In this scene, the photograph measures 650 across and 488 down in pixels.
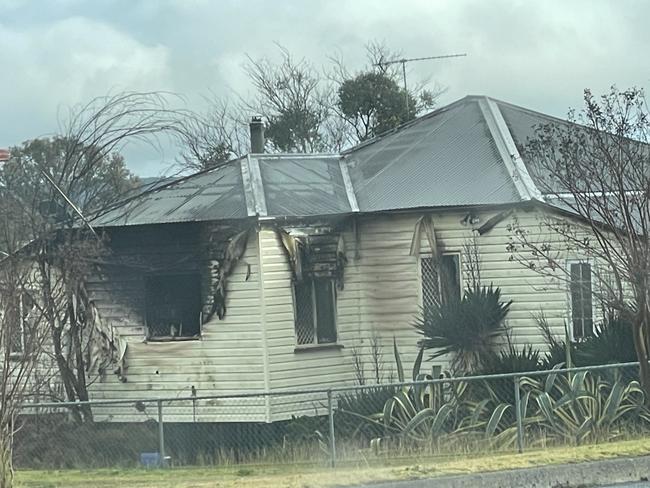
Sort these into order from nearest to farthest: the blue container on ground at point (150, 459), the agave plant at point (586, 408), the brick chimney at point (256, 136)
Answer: the agave plant at point (586, 408)
the blue container on ground at point (150, 459)
the brick chimney at point (256, 136)

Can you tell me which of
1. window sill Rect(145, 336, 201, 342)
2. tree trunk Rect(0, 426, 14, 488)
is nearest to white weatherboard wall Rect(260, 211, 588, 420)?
window sill Rect(145, 336, 201, 342)

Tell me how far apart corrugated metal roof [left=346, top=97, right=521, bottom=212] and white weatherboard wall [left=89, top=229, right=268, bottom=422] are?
2.71m

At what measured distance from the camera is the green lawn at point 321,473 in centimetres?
1052

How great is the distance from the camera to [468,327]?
668 inches

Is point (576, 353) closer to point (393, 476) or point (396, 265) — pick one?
point (396, 265)

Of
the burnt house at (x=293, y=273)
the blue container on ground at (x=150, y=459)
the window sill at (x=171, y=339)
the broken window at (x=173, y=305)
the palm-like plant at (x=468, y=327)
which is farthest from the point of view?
the broken window at (x=173, y=305)

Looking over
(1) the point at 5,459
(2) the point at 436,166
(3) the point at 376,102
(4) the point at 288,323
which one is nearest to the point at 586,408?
(4) the point at 288,323

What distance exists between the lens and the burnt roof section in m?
17.7

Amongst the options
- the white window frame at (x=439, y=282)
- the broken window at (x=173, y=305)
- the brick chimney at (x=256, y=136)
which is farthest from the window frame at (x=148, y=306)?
the brick chimney at (x=256, y=136)

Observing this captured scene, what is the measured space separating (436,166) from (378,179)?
105 centimetres

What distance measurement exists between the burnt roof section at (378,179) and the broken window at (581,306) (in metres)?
1.41

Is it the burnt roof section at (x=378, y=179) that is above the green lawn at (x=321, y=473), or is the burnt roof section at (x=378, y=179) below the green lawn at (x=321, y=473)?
above

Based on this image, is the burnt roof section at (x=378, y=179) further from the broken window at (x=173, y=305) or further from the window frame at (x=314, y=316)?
the window frame at (x=314, y=316)

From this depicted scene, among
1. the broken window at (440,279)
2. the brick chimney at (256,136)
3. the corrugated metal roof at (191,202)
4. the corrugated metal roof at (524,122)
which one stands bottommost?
the broken window at (440,279)
